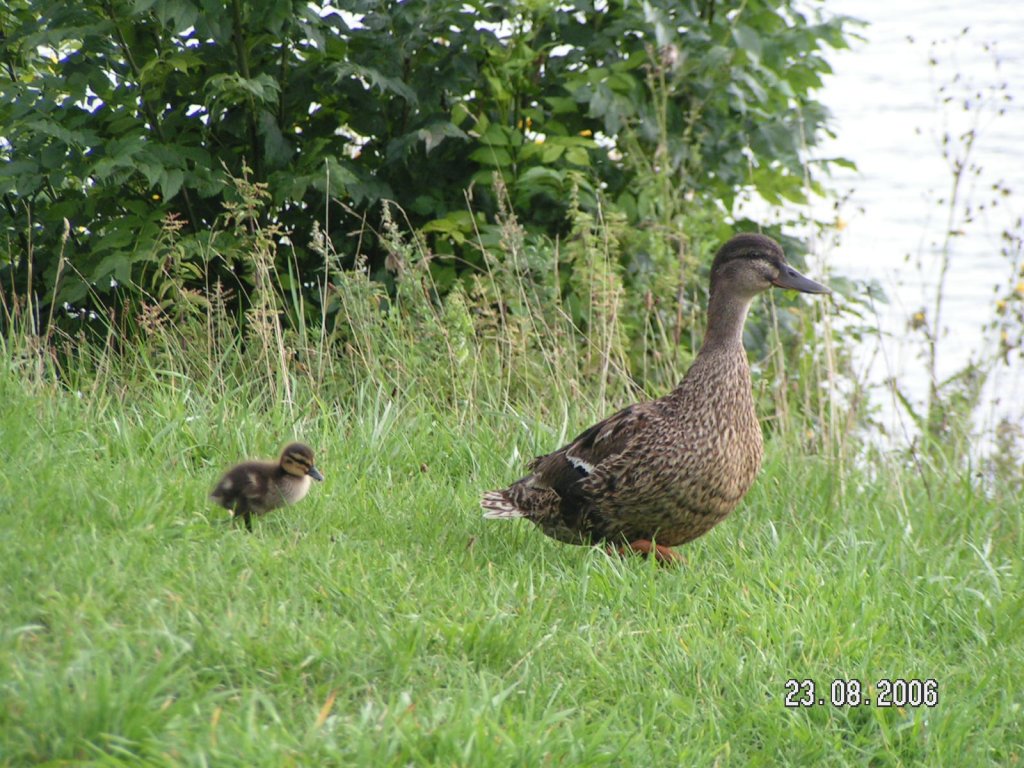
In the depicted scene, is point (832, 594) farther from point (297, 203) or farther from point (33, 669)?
point (297, 203)

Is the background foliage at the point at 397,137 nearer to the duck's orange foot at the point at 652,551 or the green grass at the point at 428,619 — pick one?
the green grass at the point at 428,619

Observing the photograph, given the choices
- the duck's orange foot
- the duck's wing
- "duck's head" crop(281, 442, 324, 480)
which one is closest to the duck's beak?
the duck's wing

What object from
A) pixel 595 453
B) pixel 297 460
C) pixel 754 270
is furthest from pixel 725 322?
pixel 297 460

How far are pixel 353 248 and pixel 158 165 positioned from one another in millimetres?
1338

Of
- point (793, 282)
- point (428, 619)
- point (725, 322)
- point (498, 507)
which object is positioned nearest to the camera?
point (428, 619)

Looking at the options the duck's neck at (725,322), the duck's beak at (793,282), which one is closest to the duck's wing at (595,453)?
the duck's neck at (725,322)

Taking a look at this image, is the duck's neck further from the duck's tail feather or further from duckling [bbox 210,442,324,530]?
duckling [bbox 210,442,324,530]

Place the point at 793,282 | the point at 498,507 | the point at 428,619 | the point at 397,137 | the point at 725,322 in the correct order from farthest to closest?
the point at 397,137 → the point at 793,282 → the point at 725,322 → the point at 498,507 → the point at 428,619

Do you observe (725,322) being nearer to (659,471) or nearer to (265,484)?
(659,471)

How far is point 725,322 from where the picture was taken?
16.9 ft

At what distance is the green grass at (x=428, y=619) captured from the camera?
10.6 feet

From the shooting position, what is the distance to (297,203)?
284 inches

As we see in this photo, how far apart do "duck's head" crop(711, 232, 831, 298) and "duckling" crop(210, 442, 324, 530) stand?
182 cm

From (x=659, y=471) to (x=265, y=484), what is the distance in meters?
1.41
